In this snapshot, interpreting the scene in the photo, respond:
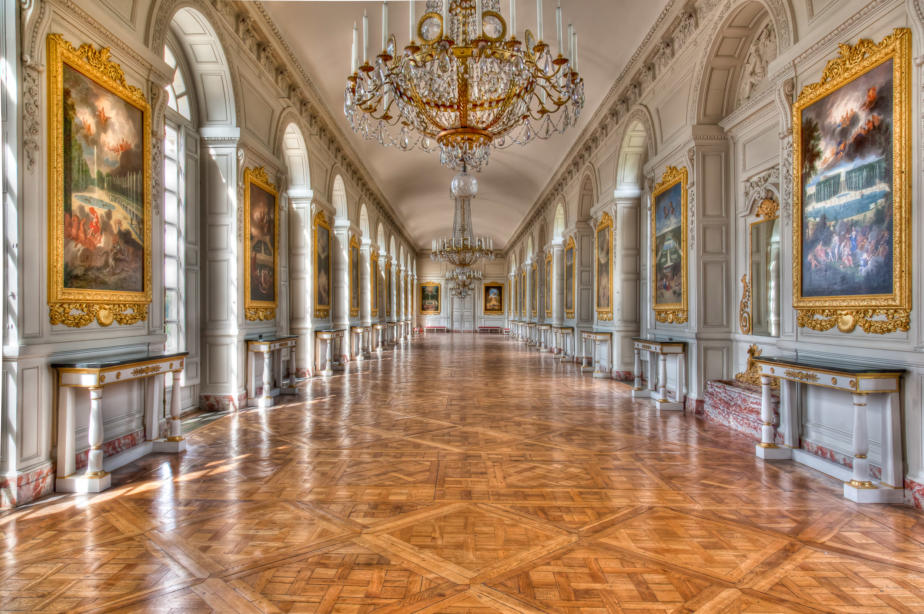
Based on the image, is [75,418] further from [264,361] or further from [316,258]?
[316,258]

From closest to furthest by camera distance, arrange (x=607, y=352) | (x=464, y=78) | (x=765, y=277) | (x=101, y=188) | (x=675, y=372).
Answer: (x=101, y=188) → (x=464, y=78) → (x=765, y=277) → (x=675, y=372) → (x=607, y=352)

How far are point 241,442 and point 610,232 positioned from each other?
9071 mm

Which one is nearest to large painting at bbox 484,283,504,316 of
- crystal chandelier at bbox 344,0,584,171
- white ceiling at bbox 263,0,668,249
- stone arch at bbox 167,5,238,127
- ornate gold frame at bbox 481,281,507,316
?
ornate gold frame at bbox 481,281,507,316

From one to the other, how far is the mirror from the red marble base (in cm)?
89

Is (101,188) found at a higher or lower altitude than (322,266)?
higher

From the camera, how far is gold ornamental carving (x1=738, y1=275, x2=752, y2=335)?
740 cm

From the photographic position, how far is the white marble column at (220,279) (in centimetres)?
802

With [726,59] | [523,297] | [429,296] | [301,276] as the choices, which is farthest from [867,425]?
[429,296]

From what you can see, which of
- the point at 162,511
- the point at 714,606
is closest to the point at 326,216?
the point at 162,511

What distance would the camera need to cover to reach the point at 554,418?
755cm

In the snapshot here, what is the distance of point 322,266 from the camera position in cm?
1234

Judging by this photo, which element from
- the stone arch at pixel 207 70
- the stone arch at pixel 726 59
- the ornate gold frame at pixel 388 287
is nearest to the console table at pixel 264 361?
the stone arch at pixel 207 70

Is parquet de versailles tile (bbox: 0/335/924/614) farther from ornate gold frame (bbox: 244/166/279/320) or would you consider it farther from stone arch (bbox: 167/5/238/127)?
stone arch (bbox: 167/5/238/127)

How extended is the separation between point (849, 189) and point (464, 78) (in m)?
3.97
